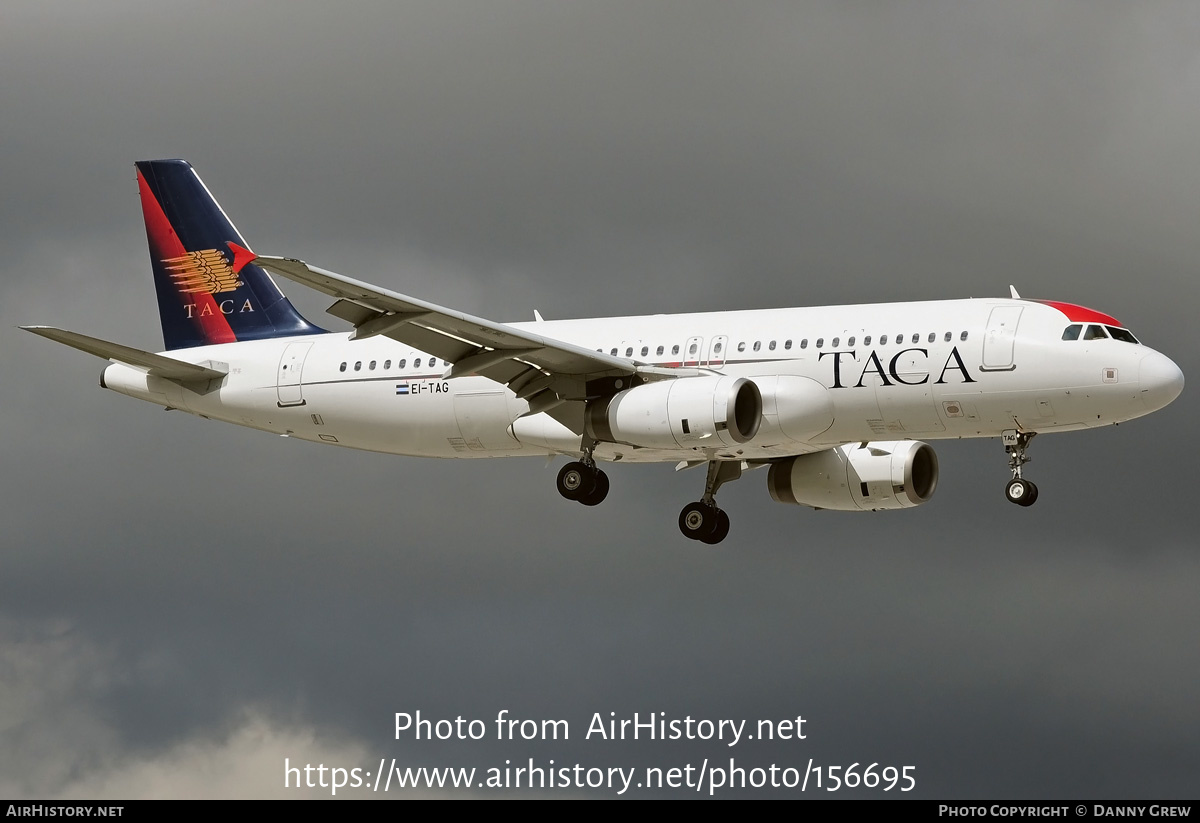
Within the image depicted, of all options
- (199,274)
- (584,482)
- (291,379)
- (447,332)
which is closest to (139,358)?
(291,379)

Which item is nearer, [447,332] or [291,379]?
[447,332]

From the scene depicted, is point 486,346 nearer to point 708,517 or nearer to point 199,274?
point 708,517

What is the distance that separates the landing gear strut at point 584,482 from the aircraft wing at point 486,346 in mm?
1875

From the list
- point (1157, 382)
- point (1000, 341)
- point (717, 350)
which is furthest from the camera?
point (717, 350)

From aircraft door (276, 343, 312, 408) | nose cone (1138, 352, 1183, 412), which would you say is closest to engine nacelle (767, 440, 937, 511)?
nose cone (1138, 352, 1183, 412)

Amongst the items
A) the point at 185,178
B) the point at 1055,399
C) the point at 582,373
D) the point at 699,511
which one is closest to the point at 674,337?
the point at 582,373

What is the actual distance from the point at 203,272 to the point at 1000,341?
78.8 feet

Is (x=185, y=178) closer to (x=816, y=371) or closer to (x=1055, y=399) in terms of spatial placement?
(x=816, y=371)

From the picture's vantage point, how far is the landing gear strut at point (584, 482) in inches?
1870

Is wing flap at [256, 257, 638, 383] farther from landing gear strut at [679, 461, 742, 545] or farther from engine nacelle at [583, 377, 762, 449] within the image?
landing gear strut at [679, 461, 742, 545]

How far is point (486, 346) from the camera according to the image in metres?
45.3

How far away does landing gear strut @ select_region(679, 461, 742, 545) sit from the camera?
2013 inches

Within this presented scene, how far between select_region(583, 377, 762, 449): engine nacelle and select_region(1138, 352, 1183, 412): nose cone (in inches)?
348

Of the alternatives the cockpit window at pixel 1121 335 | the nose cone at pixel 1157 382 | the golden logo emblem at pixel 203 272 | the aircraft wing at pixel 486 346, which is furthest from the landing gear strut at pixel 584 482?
the nose cone at pixel 1157 382
